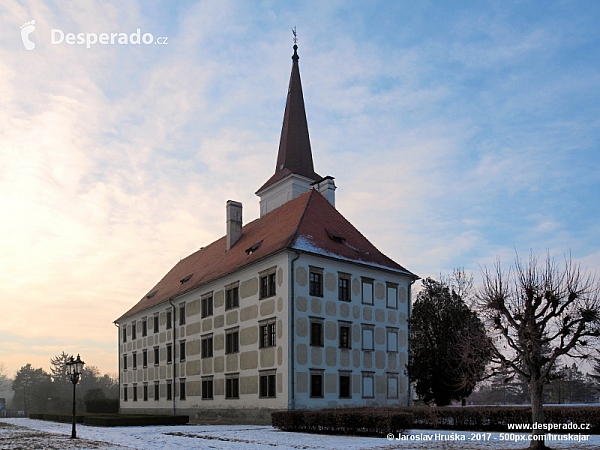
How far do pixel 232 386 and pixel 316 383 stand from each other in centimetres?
627

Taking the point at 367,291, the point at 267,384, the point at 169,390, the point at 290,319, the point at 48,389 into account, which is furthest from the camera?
the point at 48,389

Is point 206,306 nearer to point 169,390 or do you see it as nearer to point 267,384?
point 169,390

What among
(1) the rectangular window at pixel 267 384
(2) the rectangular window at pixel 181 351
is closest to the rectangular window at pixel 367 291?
(1) the rectangular window at pixel 267 384

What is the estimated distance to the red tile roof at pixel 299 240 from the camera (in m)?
32.5

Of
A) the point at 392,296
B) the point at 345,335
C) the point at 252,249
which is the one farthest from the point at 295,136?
the point at 345,335

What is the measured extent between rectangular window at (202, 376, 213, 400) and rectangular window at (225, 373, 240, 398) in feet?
7.29

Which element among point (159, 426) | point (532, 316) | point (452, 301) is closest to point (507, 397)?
point (452, 301)

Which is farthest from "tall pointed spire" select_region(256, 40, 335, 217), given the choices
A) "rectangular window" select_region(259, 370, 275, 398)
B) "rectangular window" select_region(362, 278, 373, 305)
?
"rectangular window" select_region(259, 370, 275, 398)

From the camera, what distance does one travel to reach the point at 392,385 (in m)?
34.2

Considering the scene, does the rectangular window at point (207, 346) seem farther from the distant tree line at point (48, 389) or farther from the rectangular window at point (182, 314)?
the distant tree line at point (48, 389)

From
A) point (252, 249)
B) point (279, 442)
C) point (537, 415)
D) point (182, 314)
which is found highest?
point (252, 249)

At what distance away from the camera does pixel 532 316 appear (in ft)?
53.0

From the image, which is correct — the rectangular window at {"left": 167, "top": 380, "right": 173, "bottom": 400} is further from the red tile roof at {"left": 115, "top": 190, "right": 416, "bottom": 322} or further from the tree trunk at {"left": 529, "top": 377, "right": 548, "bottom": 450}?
the tree trunk at {"left": 529, "top": 377, "right": 548, "bottom": 450}

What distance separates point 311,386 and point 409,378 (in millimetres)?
7530
